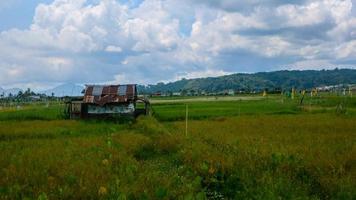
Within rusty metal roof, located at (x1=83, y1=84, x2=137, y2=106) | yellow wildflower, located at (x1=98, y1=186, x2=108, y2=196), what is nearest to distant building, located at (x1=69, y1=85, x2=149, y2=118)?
rusty metal roof, located at (x1=83, y1=84, x2=137, y2=106)

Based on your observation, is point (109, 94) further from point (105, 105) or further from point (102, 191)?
point (102, 191)

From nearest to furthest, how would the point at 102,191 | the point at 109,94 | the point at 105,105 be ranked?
the point at 102,191 → the point at 105,105 → the point at 109,94

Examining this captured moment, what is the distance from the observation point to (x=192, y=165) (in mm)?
12391

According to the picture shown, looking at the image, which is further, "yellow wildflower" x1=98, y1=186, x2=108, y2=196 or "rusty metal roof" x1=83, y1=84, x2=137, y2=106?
"rusty metal roof" x1=83, y1=84, x2=137, y2=106

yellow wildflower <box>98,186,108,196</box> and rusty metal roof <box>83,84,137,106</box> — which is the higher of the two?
rusty metal roof <box>83,84,137,106</box>

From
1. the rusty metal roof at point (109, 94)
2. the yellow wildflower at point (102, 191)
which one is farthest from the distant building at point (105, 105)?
the yellow wildflower at point (102, 191)

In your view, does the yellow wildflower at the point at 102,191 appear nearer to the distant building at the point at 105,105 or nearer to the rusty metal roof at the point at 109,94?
the distant building at the point at 105,105

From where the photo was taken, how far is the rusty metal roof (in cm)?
4025

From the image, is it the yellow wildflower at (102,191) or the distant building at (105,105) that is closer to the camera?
the yellow wildflower at (102,191)

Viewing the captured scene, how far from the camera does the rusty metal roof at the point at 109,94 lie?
132ft

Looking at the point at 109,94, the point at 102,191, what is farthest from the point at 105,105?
the point at 102,191

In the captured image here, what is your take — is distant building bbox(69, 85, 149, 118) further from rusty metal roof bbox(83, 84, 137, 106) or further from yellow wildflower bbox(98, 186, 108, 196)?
yellow wildflower bbox(98, 186, 108, 196)

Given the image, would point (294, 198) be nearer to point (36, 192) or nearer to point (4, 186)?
point (36, 192)

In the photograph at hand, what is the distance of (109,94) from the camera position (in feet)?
137
